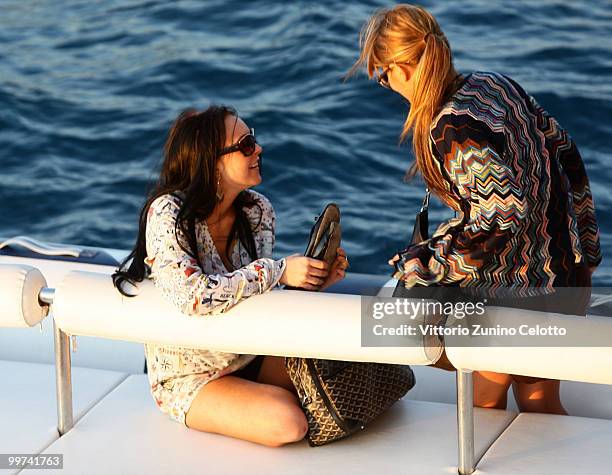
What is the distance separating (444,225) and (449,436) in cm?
47

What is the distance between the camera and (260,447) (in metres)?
2.47

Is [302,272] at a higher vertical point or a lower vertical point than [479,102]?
lower

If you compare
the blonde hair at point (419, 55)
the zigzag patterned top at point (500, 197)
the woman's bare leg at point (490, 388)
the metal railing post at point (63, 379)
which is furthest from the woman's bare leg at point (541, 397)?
the metal railing post at point (63, 379)

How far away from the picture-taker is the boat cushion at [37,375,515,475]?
237cm

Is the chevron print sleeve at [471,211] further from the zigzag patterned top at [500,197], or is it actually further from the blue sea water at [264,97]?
the blue sea water at [264,97]

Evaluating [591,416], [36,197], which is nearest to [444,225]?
[591,416]

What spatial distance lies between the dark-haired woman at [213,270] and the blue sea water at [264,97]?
260 cm

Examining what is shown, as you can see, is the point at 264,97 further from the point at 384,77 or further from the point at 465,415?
the point at 465,415

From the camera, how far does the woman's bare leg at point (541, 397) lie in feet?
8.50

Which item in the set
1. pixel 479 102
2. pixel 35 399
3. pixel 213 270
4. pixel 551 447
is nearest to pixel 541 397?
pixel 551 447

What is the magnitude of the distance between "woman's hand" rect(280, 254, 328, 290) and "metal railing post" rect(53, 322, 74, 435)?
1.72ft

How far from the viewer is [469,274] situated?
2.41 m

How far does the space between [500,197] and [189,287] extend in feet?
2.25

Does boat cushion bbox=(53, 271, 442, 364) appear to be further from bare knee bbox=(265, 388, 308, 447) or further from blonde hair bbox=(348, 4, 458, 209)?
blonde hair bbox=(348, 4, 458, 209)
